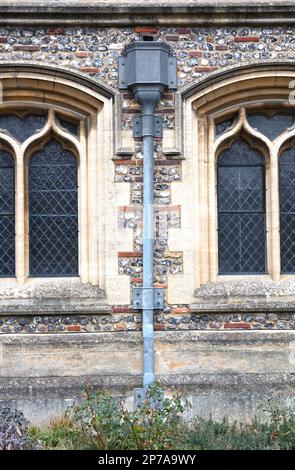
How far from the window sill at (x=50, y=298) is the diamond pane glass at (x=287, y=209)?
6.84 feet

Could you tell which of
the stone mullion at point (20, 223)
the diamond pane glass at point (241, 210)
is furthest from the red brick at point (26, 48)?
the diamond pane glass at point (241, 210)

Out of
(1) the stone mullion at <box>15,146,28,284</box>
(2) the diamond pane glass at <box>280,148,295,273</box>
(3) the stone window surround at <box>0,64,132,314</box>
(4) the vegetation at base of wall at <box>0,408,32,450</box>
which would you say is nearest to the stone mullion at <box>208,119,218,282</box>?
(2) the diamond pane glass at <box>280,148,295,273</box>

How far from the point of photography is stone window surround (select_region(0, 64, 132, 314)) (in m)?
8.92

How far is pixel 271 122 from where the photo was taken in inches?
371

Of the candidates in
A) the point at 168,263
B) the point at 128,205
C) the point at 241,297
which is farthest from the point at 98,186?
the point at 241,297

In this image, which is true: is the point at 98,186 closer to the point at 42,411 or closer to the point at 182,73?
the point at 182,73

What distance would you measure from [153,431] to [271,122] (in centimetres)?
396

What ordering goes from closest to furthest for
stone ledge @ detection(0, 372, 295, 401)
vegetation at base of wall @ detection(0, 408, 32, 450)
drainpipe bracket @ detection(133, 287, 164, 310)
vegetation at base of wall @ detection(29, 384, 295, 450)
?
vegetation at base of wall @ detection(0, 408, 32, 450) → vegetation at base of wall @ detection(29, 384, 295, 450) → stone ledge @ detection(0, 372, 295, 401) → drainpipe bracket @ detection(133, 287, 164, 310)

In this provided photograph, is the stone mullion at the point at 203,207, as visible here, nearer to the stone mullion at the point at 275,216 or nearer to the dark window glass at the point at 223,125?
the dark window glass at the point at 223,125

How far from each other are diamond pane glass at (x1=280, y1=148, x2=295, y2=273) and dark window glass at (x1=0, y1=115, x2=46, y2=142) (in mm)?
2751

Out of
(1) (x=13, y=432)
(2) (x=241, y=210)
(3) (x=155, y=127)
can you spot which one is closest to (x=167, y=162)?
(3) (x=155, y=127)

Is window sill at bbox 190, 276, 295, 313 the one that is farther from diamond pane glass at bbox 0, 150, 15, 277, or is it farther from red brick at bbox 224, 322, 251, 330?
diamond pane glass at bbox 0, 150, 15, 277

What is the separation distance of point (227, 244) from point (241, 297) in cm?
68

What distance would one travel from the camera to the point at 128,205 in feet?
29.5
